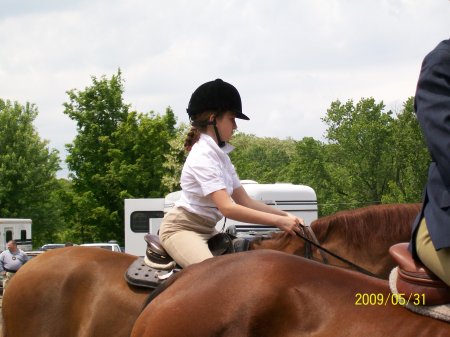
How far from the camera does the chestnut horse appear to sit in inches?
229

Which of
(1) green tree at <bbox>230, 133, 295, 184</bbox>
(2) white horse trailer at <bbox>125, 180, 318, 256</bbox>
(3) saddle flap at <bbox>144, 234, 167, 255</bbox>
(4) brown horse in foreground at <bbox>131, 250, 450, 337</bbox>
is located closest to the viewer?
(4) brown horse in foreground at <bbox>131, 250, 450, 337</bbox>

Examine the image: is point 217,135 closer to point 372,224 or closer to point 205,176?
point 205,176

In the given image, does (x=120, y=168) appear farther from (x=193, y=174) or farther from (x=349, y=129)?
(x=193, y=174)

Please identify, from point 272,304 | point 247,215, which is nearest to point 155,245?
point 247,215

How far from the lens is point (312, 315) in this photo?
371cm

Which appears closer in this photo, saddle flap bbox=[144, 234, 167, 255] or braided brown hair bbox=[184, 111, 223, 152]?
braided brown hair bbox=[184, 111, 223, 152]

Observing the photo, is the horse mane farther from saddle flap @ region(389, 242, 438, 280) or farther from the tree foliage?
the tree foliage

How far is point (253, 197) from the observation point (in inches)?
834

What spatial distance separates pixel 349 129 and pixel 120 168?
428 inches

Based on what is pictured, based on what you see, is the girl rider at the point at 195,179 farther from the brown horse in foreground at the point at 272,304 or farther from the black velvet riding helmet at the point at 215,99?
the brown horse in foreground at the point at 272,304

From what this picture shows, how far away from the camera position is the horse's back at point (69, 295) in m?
6.42

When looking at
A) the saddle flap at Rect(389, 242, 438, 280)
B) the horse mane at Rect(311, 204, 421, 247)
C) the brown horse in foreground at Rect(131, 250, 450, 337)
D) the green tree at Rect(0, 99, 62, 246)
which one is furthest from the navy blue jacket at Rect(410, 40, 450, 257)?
the green tree at Rect(0, 99, 62, 246)

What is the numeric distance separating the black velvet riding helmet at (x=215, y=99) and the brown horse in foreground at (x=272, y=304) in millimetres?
2092
